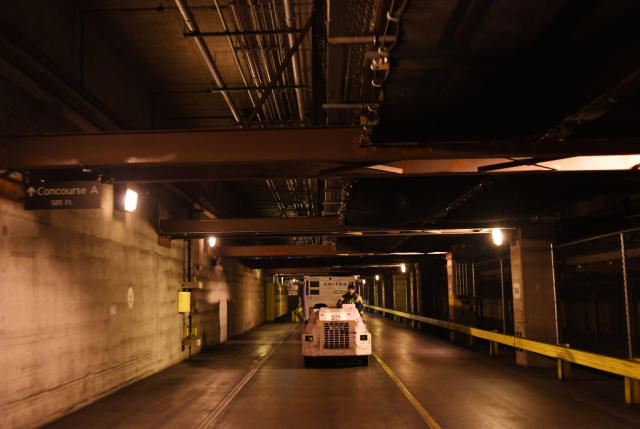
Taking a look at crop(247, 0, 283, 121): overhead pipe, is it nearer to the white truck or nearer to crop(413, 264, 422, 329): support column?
the white truck

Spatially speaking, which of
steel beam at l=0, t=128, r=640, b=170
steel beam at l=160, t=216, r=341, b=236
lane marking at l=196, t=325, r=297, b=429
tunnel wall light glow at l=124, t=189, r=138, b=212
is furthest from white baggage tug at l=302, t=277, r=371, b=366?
steel beam at l=0, t=128, r=640, b=170

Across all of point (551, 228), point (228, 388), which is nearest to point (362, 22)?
point (228, 388)

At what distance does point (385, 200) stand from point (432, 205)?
4.14ft

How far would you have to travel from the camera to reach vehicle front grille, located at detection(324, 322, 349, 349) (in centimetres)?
1705

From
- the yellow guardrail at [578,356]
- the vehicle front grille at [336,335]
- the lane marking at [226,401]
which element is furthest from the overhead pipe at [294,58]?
the yellow guardrail at [578,356]

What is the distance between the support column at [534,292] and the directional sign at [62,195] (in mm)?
12664

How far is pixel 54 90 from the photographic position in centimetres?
929

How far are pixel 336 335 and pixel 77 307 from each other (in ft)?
27.4

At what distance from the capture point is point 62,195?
30.6 feet

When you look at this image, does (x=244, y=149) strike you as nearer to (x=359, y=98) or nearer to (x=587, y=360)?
(x=359, y=98)

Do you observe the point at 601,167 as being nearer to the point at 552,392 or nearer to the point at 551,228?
the point at 552,392

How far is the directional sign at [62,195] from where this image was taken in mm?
9172

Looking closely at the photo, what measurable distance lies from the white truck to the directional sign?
31.0 feet

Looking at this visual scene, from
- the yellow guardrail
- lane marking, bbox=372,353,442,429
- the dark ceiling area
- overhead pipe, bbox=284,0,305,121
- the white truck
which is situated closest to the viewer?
the dark ceiling area
